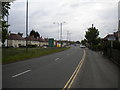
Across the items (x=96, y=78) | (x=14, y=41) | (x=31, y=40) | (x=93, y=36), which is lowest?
(x=96, y=78)

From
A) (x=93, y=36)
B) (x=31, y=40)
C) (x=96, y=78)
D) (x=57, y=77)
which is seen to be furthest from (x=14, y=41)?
(x=96, y=78)

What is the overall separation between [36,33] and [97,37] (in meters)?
80.1

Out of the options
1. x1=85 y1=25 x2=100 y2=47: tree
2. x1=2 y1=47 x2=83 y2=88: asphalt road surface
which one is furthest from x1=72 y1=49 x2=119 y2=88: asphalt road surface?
x1=85 y1=25 x2=100 y2=47: tree

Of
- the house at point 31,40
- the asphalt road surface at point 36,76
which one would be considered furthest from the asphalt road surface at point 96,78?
the house at point 31,40

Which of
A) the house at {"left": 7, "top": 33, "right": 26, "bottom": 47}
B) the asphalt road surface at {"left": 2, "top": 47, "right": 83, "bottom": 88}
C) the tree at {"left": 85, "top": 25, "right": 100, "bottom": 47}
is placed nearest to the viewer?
the asphalt road surface at {"left": 2, "top": 47, "right": 83, "bottom": 88}

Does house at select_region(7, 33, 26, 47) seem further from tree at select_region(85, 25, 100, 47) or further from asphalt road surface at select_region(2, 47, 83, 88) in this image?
asphalt road surface at select_region(2, 47, 83, 88)

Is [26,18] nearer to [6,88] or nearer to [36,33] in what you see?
[6,88]

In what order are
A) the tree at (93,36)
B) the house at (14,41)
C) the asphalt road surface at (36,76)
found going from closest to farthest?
1. the asphalt road surface at (36,76)
2. the tree at (93,36)
3. the house at (14,41)

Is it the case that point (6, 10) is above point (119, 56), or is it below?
above

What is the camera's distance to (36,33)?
151750mm

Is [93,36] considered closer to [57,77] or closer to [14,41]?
[14,41]

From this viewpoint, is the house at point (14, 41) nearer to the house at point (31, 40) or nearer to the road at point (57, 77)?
the house at point (31, 40)

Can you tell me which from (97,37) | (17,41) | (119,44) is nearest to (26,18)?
(119,44)

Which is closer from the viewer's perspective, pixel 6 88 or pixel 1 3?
pixel 6 88
